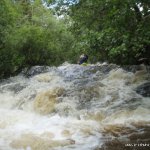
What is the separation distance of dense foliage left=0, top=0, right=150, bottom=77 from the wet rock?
116cm

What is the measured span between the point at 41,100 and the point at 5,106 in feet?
4.91

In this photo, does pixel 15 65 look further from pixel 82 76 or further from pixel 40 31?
pixel 82 76

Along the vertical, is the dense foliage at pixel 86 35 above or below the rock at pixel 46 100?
above

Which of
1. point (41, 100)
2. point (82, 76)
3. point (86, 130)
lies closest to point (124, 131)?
point (86, 130)

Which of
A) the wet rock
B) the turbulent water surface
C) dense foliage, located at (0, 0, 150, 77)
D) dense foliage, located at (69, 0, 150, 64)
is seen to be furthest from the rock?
the wet rock

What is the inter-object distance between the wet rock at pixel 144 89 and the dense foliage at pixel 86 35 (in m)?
1.16

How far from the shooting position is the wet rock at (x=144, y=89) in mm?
10141

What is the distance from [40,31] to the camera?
17641mm

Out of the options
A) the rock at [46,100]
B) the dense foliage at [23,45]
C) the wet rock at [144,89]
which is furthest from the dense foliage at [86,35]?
the rock at [46,100]

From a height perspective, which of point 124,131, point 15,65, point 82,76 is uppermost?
point 15,65

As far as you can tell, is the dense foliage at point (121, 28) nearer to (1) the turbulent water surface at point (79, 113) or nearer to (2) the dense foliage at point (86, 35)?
(2) the dense foliage at point (86, 35)

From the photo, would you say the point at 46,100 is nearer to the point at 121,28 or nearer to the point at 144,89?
the point at 144,89

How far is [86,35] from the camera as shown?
9211 mm

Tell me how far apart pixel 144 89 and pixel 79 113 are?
2.69m
